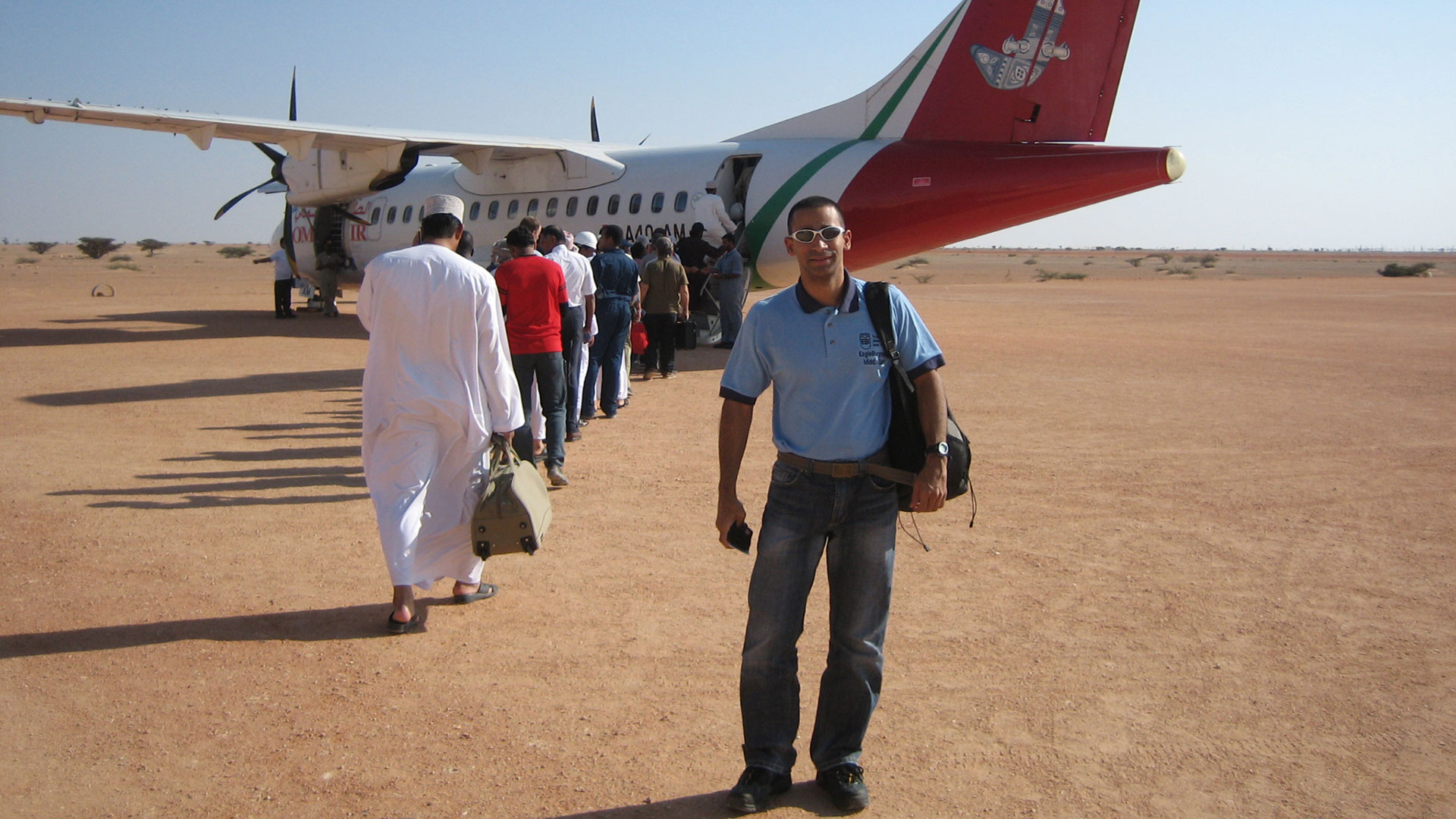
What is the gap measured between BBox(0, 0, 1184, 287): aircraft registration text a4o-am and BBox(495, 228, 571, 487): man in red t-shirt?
24.4 ft

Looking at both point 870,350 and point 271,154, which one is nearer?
point 870,350

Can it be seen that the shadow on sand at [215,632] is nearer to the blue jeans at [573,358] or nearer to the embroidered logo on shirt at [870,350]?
the embroidered logo on shirt at [870,350]

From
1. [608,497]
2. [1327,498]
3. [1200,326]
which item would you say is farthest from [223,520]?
[1200,326]

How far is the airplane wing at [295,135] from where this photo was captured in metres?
15.5

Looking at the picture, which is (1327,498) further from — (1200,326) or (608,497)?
(1200,326)

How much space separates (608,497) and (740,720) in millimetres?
3681

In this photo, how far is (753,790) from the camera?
11.5 ft

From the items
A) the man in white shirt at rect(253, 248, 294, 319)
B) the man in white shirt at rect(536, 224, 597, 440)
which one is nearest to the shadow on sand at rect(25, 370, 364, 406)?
the man in white shirt at rect(536, 224, 597, 440)

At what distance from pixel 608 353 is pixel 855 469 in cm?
748

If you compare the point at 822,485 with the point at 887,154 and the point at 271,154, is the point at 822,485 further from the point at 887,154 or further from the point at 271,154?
the point at 271,154

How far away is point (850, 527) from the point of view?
354 cm

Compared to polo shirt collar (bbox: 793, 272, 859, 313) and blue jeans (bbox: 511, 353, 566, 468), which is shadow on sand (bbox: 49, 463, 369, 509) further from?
polo shirt collar (bbox: 793, 272, 859, 313)

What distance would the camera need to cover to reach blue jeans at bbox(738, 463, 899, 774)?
3.52m

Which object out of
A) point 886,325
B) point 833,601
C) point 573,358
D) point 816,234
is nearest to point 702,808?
point 833,601
